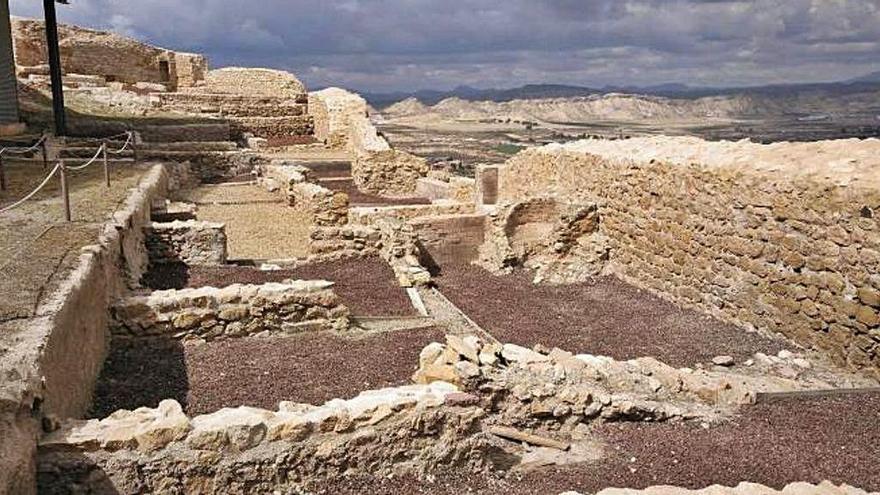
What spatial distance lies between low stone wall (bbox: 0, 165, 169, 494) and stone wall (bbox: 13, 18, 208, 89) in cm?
2722

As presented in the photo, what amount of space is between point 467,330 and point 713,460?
457cm

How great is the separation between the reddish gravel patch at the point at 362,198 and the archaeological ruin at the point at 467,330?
2630 mm

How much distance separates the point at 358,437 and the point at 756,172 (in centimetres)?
816

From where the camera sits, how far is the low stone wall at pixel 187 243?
12078 millimetres

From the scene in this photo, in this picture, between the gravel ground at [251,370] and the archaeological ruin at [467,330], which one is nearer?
the archaeological ruin at [467,330]

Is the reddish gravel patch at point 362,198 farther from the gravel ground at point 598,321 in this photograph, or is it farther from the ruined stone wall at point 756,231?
the ruined stone wall at point 756,231

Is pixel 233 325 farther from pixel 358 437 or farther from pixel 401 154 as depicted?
pixel 401 154

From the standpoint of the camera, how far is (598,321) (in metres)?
11.9

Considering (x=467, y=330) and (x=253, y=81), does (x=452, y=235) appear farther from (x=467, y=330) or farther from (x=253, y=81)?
(x=253, y=81)

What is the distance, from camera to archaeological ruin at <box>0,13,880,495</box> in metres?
5.25

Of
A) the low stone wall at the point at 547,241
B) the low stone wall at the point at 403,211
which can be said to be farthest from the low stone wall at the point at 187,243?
the low stone wall at the point at 547,241

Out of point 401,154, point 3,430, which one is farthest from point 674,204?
point 401,154

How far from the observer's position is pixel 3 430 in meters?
4.28

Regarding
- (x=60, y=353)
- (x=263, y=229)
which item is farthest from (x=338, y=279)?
(x=60, y=353)
